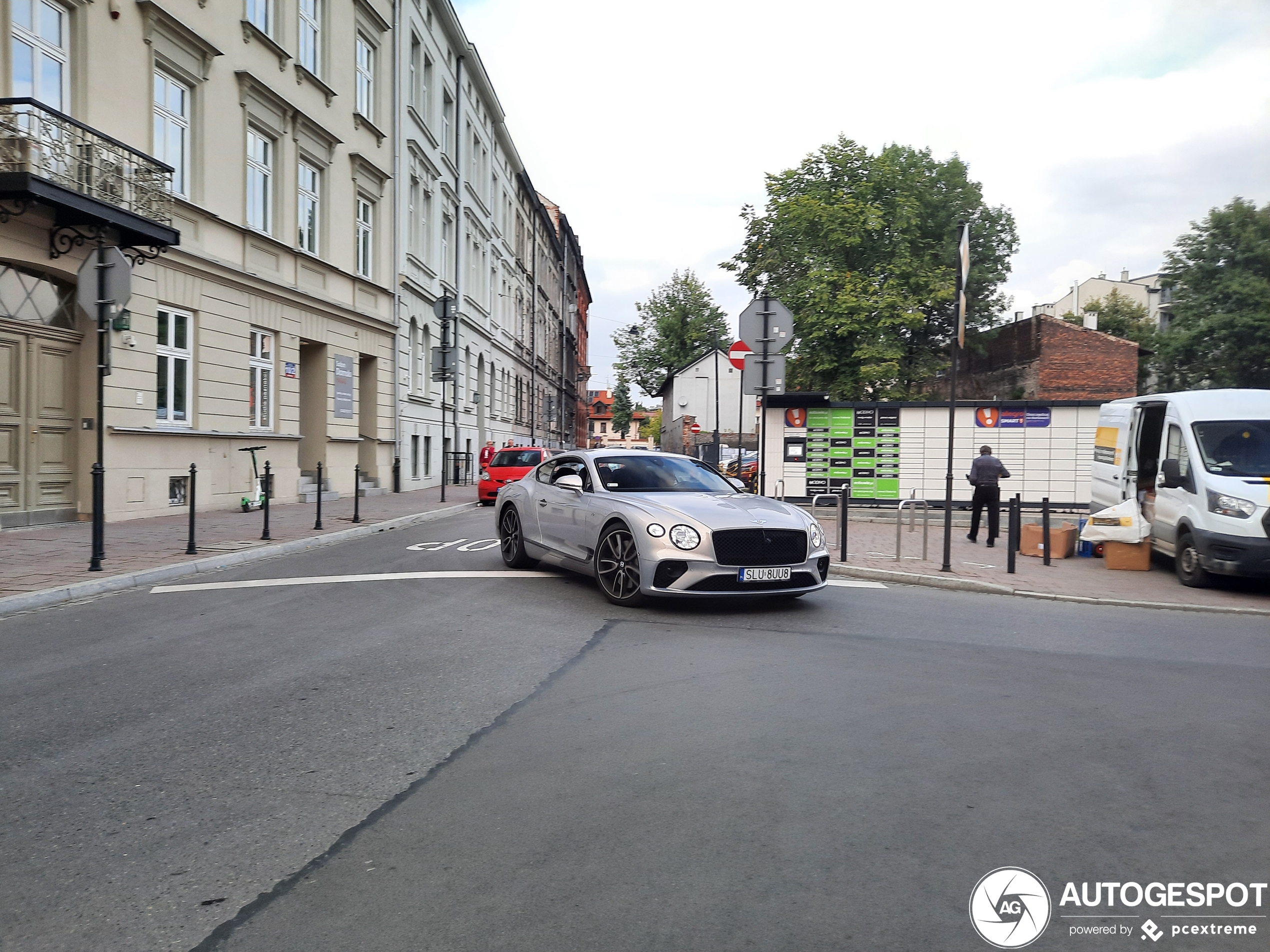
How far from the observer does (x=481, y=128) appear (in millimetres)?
40500

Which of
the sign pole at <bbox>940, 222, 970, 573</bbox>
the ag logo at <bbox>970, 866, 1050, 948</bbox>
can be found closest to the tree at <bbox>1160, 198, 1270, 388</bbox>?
the sign pole at <bbox>940, 222, 970, 573</bbox>

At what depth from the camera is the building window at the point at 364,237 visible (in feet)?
82.4

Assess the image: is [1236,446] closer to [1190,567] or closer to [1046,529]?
[1190,567]

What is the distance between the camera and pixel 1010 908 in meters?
2.88

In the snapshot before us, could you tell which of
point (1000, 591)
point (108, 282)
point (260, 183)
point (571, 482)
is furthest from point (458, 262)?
point (1000, 591)

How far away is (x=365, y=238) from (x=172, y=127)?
897 centimetres

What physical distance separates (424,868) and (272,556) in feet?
31.7

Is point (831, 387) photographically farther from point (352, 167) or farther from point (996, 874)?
point (996, 874)

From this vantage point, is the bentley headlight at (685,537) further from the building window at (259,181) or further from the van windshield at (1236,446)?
the building window at (259,181)

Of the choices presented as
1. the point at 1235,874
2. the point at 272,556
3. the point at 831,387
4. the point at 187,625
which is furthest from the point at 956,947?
the point at 831,387

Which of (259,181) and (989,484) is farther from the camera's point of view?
(259,181)

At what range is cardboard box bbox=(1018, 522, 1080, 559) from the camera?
13883mm

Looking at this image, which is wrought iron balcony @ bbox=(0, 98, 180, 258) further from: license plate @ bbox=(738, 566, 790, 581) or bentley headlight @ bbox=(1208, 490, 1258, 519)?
bentley headlight @ bbox=(1208, 490, 1258, 519)

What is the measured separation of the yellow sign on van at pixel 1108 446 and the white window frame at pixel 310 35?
1794cm
